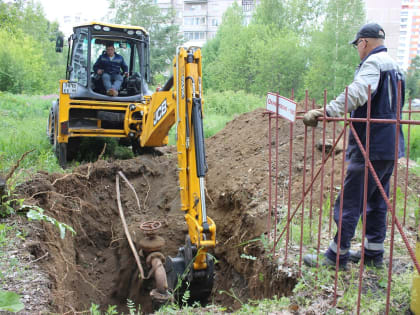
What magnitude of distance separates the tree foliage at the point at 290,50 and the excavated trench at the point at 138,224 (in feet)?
64.9

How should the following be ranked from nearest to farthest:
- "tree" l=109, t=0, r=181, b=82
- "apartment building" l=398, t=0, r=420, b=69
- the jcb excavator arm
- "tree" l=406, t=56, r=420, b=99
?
the jcb excavator arm, "tree" l=109, t=0, r=181, b=82, "tree" l=406, t=56, r=420, b=99, "apartment building" l=398, t=0, r=420, b=69

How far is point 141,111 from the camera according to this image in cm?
722

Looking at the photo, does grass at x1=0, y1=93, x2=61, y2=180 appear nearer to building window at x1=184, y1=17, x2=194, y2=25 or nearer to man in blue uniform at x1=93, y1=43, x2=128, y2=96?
man in blue uniform at x1=93, y1=43, x2=128, y2=96

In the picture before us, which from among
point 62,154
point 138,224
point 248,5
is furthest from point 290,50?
point 138,224

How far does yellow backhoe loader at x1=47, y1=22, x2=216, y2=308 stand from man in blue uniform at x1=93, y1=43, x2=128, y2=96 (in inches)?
4.8

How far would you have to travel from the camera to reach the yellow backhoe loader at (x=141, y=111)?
3992mm

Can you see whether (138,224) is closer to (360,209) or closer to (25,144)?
(360,209)

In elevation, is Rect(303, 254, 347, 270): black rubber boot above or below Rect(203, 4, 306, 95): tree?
below

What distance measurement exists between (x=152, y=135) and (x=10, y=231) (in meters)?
2.87

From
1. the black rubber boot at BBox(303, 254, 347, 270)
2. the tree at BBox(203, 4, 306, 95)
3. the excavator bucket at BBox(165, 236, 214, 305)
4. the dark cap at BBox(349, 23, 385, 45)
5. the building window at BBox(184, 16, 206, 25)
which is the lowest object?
the excavator bucket at BBox(165, 236, 214, 305)

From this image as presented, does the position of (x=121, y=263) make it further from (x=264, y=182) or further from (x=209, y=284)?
(x=264, y=182)

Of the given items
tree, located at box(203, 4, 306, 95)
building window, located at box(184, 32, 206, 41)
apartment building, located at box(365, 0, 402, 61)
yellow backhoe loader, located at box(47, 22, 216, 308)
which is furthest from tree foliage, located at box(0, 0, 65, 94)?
apartment building, located at box(365, 0, 402, 61)

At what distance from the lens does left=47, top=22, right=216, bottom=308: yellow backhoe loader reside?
399 cm

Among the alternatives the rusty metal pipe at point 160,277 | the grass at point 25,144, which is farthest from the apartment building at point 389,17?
the rusty metal pipe at point 160,277
